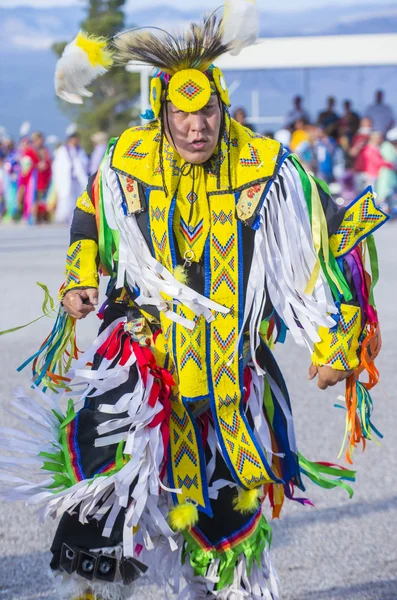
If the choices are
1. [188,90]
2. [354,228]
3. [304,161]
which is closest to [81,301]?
[188,90]

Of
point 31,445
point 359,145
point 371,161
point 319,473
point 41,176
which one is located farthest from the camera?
point 41,176

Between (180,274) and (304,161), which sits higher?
(180,274)

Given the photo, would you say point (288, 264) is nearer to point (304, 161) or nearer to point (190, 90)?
point (190, 90)

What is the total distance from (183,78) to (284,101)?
26595 mm

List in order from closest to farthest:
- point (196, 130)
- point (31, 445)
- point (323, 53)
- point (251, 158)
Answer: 1. point (196, 130)
2. point (251, 158)
3. point (31, 445)
4. point (323, 53)

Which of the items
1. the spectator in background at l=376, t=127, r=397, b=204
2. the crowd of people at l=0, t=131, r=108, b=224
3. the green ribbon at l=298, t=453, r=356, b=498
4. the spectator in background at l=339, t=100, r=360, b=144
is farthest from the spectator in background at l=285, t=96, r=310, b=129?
the green ribbon at l=298, t=453, r=356, b=498

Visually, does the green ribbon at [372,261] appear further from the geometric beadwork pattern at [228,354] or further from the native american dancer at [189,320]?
the geometric beadwork pattern at [228,354]

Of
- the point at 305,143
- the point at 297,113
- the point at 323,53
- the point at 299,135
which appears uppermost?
the point at 323,53

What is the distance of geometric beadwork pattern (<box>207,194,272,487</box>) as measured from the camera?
2.98 m

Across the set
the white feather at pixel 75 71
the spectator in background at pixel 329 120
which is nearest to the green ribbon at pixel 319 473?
the white feather at pixel 75 71

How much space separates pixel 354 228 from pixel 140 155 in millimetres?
616

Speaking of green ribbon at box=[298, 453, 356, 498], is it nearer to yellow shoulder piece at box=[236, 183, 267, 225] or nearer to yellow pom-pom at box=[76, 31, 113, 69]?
yellow shoulder piece at box=[236, 183, 267, 225]

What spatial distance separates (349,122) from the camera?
69.2ft

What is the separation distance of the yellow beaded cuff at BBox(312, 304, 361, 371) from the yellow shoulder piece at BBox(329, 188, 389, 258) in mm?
159
